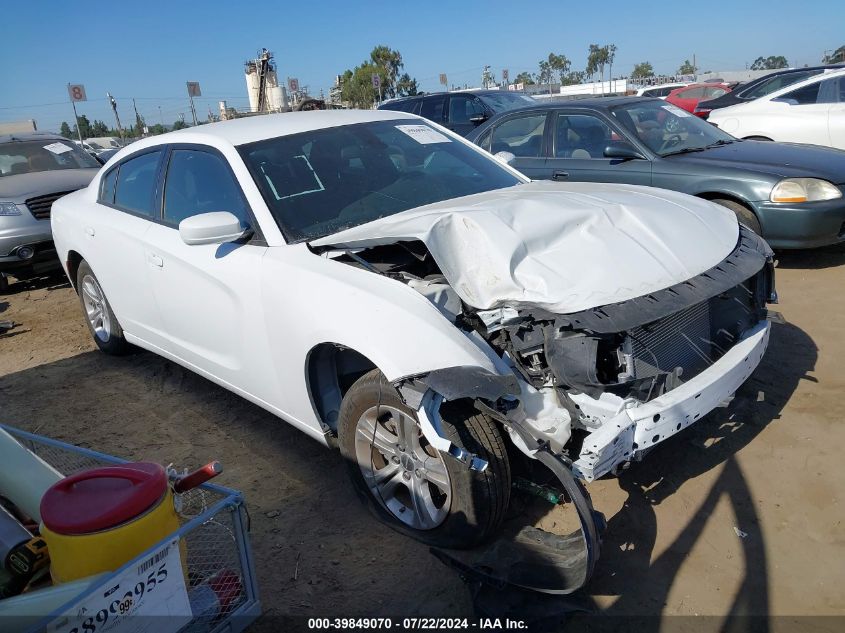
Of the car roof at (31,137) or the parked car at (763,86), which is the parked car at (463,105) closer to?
the parked car at (763,86)

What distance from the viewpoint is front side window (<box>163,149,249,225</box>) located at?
Result: 342cm

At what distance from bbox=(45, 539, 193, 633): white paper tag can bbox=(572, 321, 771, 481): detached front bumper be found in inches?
52.3

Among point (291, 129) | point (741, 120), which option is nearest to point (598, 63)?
point (741, 120)

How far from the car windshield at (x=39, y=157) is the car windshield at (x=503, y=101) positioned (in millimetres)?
6148

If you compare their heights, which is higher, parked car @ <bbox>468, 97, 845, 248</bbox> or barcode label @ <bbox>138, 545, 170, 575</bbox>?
parked car @ <bbox>468, 97, 845, 248</bbox>

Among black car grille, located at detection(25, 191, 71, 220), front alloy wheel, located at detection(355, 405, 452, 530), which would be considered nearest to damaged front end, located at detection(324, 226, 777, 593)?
front alloy wheel, located at detection(355, 405, 452, 530)

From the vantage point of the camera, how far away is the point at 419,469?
2.65 m

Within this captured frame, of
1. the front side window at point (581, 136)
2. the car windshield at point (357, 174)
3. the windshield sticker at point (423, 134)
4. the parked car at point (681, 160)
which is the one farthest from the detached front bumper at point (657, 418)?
the front side window at point (581, 136)

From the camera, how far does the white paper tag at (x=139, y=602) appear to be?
165 centimetres

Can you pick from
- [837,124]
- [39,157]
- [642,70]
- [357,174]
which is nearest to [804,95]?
[837,124]

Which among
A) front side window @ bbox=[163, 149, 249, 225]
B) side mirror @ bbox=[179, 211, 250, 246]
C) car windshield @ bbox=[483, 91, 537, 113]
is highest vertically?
car windshield @ bbox=[483, 91, 537, 113]

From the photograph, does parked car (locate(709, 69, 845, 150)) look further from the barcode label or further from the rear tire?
the barcode label

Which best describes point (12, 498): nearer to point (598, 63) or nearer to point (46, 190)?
point (46, 190)

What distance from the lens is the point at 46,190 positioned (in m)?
7.58
